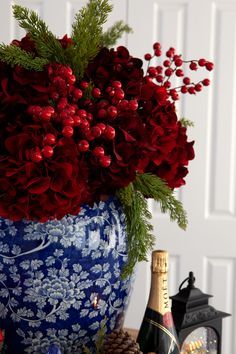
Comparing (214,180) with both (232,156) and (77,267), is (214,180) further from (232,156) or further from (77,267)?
(77,267)

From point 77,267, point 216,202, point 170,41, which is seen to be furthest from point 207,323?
point 170,41

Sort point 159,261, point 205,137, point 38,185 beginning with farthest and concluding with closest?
point 205,137 → point 159,261 → point 38,185

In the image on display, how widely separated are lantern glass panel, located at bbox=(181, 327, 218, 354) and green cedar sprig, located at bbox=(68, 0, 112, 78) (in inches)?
17.2

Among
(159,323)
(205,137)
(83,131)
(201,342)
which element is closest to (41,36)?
(83,131)

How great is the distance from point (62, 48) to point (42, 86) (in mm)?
80

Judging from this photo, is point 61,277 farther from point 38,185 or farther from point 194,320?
point 194,320

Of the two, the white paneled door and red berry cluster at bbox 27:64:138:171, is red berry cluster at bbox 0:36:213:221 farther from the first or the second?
the white paneled door

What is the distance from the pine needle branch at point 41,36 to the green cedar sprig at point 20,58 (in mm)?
20

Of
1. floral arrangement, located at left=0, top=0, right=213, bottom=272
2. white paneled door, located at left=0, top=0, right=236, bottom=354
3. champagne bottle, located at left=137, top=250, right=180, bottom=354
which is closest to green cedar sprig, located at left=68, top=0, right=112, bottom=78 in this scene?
floral arrangement, located at left=0, top=0, right=213, bottom=272

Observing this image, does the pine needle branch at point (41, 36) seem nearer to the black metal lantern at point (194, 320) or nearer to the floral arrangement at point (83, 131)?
the floral arrangement at point (83, 131)

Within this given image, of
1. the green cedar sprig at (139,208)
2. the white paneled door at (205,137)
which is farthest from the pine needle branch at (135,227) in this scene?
the white paneled door at (205,137)

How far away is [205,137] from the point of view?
2.14 m

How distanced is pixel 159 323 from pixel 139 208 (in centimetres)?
16

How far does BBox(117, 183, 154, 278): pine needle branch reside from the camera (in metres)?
0.79
